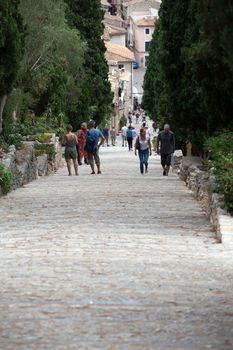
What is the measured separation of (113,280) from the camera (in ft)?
33.5

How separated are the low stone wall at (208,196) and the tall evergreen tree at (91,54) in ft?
90.9

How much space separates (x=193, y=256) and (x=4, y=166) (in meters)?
11.8

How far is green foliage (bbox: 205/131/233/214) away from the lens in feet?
49.7

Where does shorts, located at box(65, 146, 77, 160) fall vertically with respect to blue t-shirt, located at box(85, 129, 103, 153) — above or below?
below

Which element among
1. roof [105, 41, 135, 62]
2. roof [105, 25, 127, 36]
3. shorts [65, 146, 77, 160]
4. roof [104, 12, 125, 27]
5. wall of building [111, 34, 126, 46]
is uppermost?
roof [104, 12, 125, 27]

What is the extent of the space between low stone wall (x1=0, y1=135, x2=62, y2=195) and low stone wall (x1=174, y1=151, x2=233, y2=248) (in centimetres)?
428

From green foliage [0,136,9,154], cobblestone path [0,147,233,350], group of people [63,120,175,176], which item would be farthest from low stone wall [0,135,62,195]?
cobblestone path [0,147,233,350]

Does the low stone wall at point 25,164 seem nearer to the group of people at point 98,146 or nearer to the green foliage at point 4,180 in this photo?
the green foliage at point 4,180

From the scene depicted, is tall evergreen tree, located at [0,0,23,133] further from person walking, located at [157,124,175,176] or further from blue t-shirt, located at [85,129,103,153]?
person walking, located at [157,124,175,176]

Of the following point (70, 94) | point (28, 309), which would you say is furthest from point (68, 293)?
point (70, 94)

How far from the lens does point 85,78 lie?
5838 centimetres

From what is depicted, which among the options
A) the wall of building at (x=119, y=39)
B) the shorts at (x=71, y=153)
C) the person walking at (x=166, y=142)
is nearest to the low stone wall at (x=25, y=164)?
the shorts at (x=71, y=153)

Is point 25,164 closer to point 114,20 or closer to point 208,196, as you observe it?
point 208,196

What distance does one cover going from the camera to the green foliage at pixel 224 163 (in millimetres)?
15141
